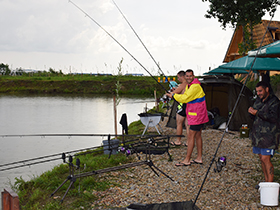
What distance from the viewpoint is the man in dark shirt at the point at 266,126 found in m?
4.22

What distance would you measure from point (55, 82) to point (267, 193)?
41856 millimetres

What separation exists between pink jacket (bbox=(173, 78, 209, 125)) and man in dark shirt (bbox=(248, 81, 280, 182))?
1244mm

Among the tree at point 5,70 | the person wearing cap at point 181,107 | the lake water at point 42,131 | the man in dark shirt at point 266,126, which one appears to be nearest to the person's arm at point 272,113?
the man in dark shirt at point 266,126

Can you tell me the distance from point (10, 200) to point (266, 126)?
345 cm

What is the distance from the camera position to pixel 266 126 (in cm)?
428

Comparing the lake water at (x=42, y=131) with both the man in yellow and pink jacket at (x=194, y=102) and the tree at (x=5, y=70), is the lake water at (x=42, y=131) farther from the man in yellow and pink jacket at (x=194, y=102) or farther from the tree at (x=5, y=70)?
the tree at (x=5, y=70)

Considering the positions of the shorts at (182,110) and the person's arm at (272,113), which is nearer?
the person's arm at (272,113)

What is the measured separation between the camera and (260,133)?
4309mm

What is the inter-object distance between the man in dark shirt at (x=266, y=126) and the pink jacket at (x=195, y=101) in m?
1.24

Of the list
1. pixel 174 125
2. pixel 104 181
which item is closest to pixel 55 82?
pixel 174 125

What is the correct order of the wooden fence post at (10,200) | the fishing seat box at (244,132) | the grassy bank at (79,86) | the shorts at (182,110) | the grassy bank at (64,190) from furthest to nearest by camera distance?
1. the grassy bank at (79,86)
2. the fishing seat box at (244,132)
3. the shorts at (182,110)
4. the grassy bank at (64,190)
5. the wooden fence post at (10,200)

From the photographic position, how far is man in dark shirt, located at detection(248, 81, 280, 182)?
4.22m

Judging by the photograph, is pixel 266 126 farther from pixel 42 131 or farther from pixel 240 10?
pixel 240 10

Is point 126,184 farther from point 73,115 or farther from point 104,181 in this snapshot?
point 73,115
